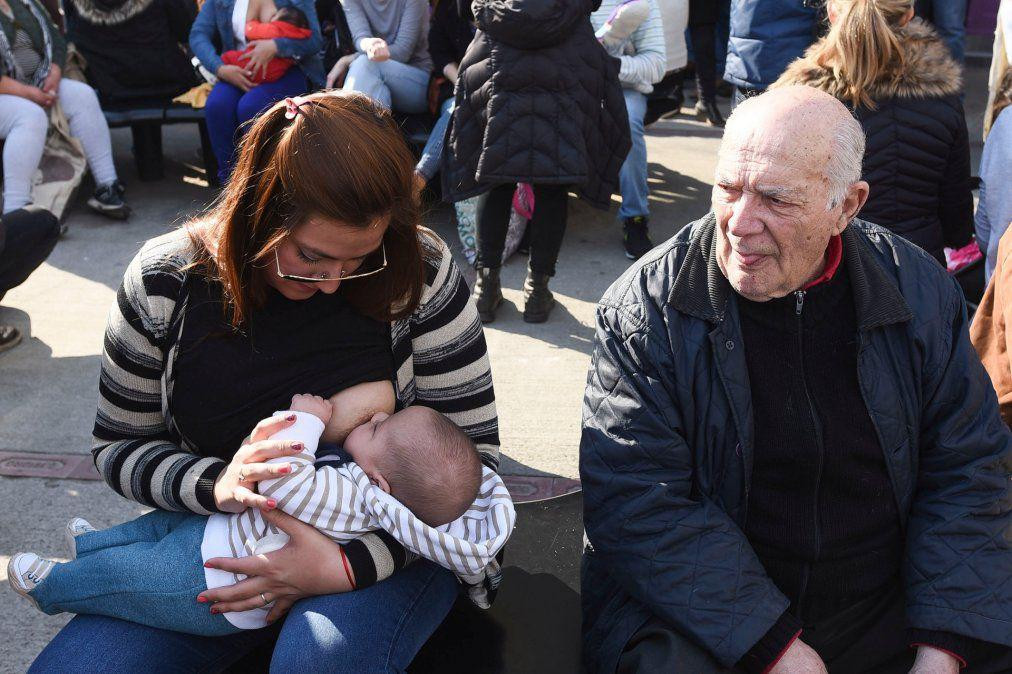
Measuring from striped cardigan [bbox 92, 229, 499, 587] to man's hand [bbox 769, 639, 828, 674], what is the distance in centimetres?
74

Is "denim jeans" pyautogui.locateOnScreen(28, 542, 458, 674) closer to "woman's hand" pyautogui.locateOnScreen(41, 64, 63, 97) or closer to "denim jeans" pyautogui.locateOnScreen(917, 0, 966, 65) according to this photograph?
"woman's hand" pyautogui.locateOnScreen(41, 64, 63, 97)

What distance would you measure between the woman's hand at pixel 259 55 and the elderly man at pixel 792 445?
14.5 feet

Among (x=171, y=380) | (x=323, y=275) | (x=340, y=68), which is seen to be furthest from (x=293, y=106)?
(x=340, y=68)

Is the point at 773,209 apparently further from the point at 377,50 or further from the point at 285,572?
the point at 377,50

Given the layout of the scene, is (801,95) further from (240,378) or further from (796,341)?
(240,378)

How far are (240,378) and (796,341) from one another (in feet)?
3.88

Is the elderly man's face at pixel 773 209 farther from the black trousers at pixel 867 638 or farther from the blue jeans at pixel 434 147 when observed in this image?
the blue jeans at pixel 434 147

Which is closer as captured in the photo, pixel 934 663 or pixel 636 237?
pixel 934 663

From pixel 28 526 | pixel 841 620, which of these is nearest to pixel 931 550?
pixel 841 620

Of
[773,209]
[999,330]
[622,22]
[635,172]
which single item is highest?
[773,209]

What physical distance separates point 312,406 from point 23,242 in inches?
103

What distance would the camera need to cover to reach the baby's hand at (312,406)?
202 cm

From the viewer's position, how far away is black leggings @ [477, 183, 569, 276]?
4.52 m

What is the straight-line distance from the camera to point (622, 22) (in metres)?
5.14
